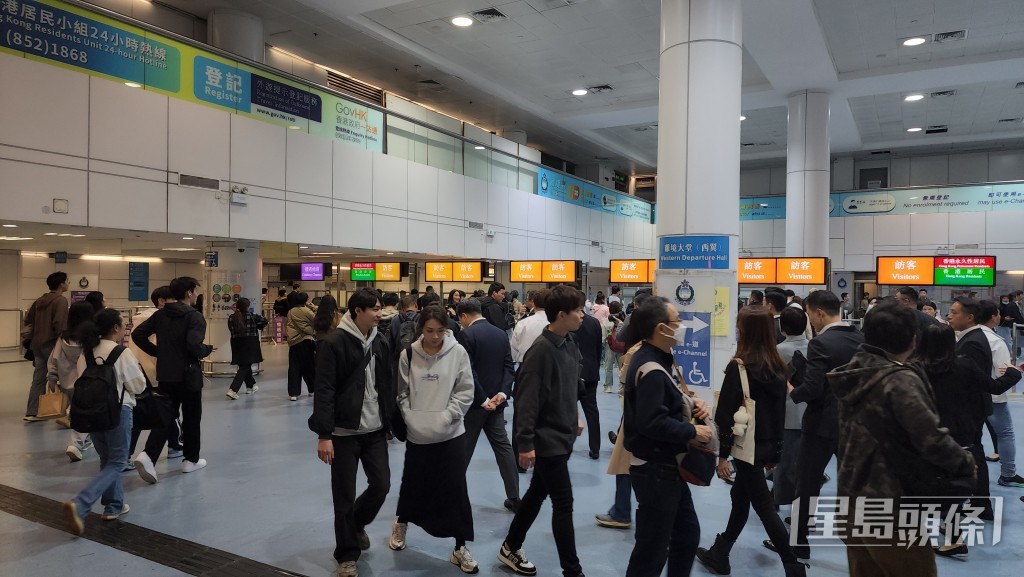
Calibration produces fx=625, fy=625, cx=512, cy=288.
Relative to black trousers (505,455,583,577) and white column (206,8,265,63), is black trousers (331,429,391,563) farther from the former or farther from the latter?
white column (206,8,265,63)

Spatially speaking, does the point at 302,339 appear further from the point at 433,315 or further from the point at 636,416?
the point at 636,416

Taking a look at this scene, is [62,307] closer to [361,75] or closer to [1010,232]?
[361,75]

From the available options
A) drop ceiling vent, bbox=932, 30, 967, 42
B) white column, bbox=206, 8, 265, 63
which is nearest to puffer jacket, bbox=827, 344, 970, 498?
white column, bbox=206, 8, 265, 63

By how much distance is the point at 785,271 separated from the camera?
41.7 feet

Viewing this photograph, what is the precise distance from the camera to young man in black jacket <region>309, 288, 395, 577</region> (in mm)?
3672

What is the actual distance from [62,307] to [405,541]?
6.51m

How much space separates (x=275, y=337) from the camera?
18516 millimetres

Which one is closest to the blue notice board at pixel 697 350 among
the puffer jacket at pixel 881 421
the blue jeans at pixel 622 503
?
the blue jeans at pixel 622 503

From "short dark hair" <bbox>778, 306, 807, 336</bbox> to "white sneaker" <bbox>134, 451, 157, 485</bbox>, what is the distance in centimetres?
534

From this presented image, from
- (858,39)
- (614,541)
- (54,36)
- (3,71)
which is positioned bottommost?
(614,541)

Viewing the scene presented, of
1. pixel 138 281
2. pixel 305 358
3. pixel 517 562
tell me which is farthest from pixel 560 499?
pixel 138 281

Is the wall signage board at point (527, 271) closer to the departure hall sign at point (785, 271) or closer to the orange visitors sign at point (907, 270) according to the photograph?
the departure hall sign at point (785, 271)

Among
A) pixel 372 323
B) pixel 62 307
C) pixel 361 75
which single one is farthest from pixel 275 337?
pixel 372 323

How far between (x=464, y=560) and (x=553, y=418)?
1091 millimetres
